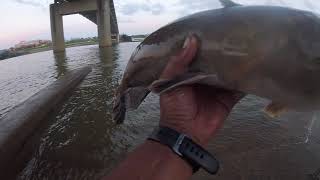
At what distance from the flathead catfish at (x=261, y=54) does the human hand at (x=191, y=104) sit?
7 cm

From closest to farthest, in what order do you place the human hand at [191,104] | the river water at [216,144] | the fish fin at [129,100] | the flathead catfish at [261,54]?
the flathead catfish at [261,54]
the human hand at [191,104]
the fish fin at [129,100]
the river water at [216,144]

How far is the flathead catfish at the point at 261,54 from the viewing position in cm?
218

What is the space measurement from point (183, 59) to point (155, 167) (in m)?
0.69

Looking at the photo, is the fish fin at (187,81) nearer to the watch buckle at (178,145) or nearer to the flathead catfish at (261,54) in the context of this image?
→ the flathead catfish at (261,54)

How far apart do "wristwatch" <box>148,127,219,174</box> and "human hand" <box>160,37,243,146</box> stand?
7 centimetres

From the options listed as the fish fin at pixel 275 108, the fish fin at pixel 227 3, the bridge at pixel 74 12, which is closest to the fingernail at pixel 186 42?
the fish fin at pixel 227 3

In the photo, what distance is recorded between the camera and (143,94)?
2881 mm

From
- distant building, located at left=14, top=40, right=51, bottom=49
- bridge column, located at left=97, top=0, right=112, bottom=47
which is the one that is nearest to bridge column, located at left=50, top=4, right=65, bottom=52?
bridge column, located at left=97, top=0, right=112, bottom=47

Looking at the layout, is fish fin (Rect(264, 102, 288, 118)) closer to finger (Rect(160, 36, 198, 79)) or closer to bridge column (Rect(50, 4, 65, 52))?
finger (Rect(160, 36, 198, 79))

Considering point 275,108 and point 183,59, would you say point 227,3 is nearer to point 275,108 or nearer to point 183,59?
point 183,59

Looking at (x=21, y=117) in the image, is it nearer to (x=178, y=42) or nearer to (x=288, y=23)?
(x=178, y=42)

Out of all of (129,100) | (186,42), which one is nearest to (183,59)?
(186,42)

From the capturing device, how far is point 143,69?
9.59 ft

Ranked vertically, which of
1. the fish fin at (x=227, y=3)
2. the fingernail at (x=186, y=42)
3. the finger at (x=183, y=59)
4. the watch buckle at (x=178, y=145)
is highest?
the fish fin at (x=227, y=3)
